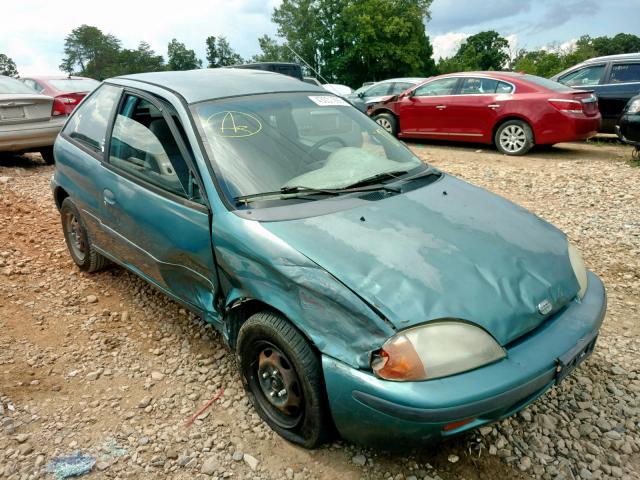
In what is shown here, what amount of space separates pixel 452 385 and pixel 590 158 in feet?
25.4

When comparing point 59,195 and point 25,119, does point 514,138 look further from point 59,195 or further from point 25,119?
point 25,119

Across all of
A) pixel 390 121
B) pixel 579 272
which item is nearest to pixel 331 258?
pixel 579 272

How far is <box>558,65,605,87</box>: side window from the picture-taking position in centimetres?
912

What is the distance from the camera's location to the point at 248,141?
2.70 m

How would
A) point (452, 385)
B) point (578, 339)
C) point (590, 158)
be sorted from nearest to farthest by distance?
point (452, 385)
point (578, 339)
point (590, 158)

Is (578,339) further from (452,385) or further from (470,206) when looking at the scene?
(470,206)

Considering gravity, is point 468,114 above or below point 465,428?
above

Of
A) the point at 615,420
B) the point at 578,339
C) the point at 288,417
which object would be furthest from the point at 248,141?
the point at 615,420

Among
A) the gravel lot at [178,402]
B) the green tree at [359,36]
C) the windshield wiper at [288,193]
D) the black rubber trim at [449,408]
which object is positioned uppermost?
the green tree at [359,36]

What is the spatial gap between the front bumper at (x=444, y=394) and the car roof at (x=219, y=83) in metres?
1.80

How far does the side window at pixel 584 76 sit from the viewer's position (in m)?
9.12

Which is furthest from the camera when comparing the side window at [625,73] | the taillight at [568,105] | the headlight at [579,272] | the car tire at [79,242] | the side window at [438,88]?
the side window at [438,88]

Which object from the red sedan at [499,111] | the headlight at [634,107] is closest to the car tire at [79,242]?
the red sedan at [499,111]

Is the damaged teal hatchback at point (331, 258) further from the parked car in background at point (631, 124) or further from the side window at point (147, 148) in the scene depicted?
the parked car in background at point (631, 124)
